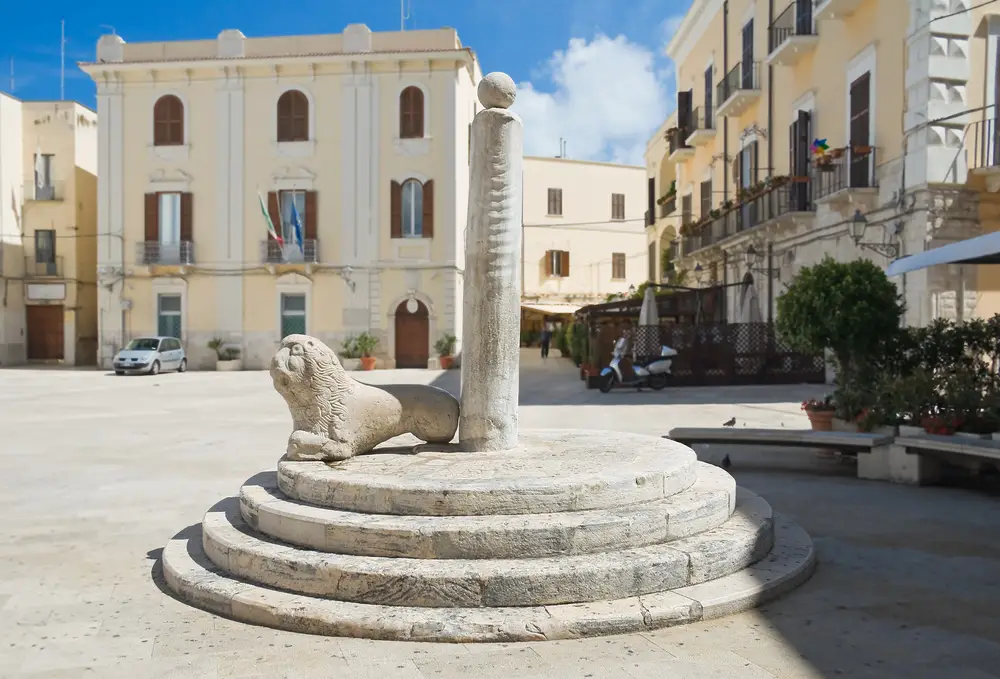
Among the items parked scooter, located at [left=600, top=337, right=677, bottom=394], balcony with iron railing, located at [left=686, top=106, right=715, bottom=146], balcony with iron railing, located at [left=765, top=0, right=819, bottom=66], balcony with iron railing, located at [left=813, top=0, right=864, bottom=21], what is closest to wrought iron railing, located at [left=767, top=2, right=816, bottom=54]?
balcony with iron railing, located at [left=765, top=0, right=819, bottom=66]

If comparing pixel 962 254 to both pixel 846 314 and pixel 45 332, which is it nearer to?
pixel 846 314

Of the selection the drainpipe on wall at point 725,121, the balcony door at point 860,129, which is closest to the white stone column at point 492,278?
the balcony door at point 860,129

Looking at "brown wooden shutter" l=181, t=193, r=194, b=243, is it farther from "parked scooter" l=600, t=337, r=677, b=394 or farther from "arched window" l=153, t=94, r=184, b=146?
"parked scooter" l=600, t=337, r=677, b=394

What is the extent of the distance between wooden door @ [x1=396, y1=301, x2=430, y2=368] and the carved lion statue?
68.9 feet

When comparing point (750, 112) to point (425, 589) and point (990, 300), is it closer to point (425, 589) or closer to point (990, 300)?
point (990, 300)

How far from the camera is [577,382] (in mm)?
19078

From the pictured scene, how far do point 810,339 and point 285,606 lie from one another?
22.9 ft

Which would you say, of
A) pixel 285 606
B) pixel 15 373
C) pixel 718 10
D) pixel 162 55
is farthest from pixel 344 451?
pixel 162 55

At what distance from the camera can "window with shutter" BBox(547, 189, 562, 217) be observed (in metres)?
39.6

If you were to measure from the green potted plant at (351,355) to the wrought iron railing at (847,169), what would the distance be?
48.6 ft

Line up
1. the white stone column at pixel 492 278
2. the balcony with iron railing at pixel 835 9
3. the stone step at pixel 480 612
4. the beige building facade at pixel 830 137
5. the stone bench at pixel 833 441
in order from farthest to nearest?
the balcony with iron railing at pixel 835 9 → the beige building facade at pixel 830 137 → the stone bench at pixel 833 441 → the white stone column at pixel 492 278 → the stone step at pixel 480 612

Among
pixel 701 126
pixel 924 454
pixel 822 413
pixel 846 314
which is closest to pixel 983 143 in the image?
pixel 846 314

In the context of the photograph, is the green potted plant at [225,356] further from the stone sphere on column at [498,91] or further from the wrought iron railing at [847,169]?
the stone sphere on column at [498,91]

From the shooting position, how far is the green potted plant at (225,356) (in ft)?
84.7
